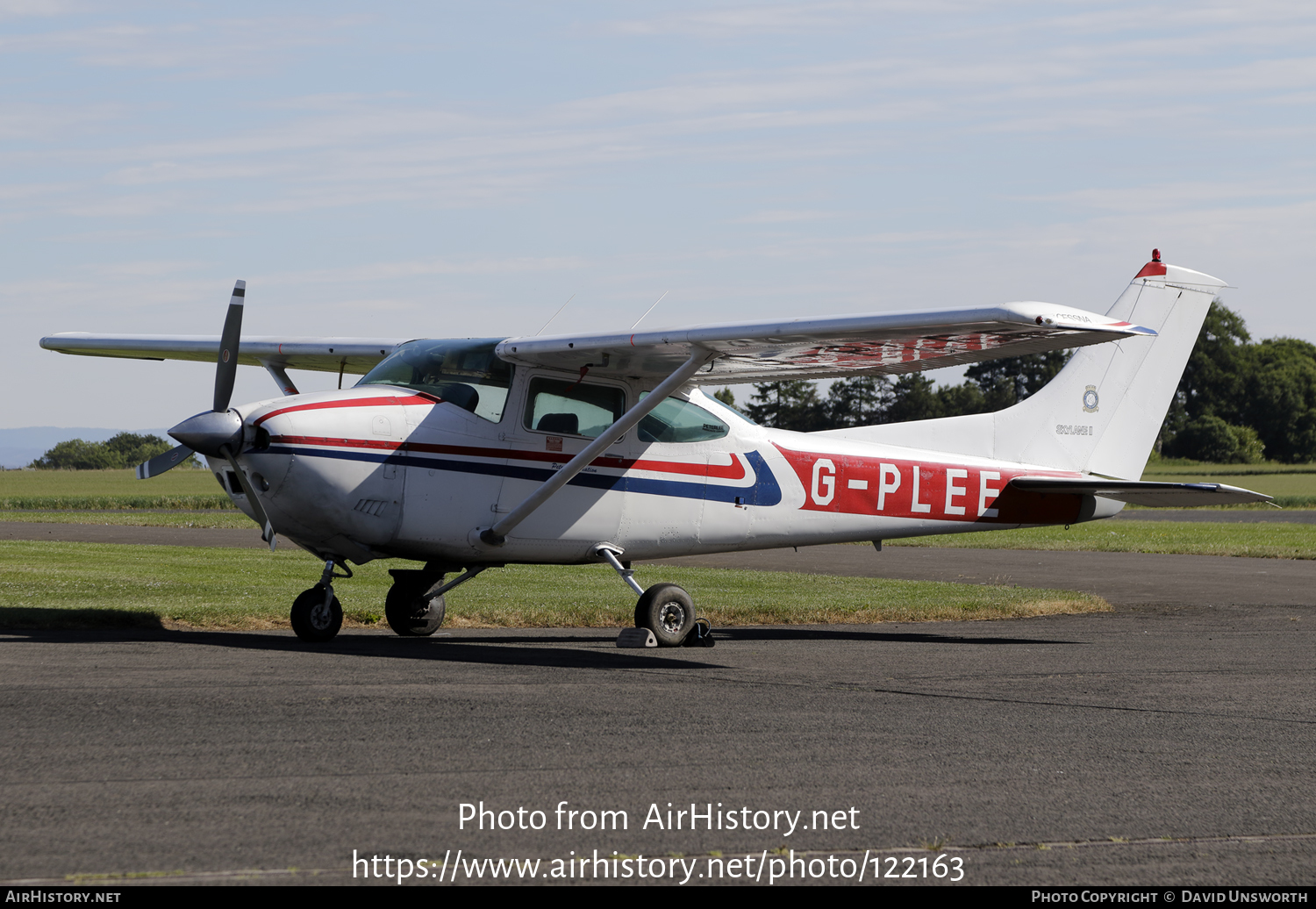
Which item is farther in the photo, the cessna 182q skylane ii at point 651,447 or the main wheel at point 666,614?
the main wheel at point 666,614

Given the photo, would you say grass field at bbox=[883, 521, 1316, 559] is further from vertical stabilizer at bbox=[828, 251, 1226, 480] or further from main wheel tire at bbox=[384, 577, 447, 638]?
main wheel tire at bbox=[384, 577, 447, 638]

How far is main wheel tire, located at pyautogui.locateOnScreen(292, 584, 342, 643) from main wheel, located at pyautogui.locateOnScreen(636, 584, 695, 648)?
9.03 feet

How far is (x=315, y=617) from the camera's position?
11.4m

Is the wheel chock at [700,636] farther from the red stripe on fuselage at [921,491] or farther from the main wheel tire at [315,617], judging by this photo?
the main wheel tire at [315,617]

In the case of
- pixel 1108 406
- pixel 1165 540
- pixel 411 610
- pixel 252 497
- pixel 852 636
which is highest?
pixel 1108 406

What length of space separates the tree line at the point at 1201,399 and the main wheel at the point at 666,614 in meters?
79.3

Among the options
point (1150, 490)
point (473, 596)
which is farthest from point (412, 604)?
point (1150, 490)

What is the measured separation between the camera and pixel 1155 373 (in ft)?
50.1

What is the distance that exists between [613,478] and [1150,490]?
5.79 meters

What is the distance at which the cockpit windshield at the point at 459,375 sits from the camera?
38.0ft

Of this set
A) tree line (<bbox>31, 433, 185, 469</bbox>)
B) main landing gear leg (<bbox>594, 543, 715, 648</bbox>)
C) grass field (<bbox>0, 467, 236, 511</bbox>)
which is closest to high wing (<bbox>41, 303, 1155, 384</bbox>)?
main landing gear leg (<bbox>594, 543, 715, 648</bbox>)

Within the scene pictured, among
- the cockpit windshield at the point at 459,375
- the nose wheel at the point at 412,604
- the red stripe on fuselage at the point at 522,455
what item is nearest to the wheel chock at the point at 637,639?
the red stripe on fuselage at the point at 522,455

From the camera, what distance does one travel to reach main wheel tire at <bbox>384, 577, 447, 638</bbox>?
12.6m

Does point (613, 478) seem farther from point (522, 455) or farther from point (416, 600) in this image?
point (416, 600)
